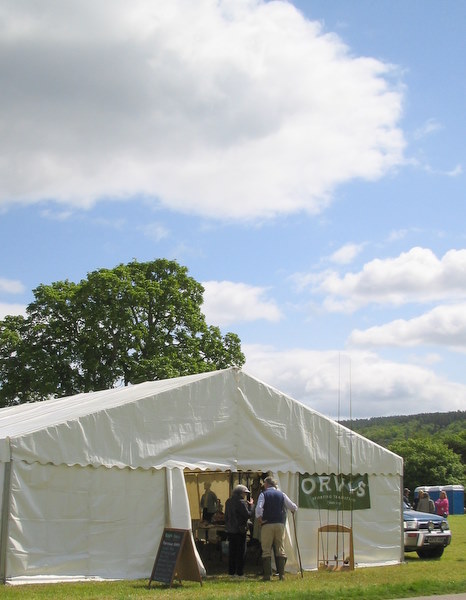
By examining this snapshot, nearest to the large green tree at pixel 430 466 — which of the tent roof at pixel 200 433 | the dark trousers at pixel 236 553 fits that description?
the tent roof at pixel 200 433

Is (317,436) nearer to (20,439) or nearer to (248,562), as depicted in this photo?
(248,562)

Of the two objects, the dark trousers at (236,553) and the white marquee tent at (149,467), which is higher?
the white marquee tent at (149,467)

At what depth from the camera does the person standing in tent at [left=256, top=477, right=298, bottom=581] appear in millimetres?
13328

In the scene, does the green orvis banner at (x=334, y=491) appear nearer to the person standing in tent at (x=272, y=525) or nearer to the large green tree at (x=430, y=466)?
the person standing in tent at (x=272, y=525)

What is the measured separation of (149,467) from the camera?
1357 centimetres

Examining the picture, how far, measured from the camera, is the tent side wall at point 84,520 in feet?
40.3

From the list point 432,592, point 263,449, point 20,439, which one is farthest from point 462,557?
point 20,439

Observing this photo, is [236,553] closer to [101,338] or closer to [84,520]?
[84,520]

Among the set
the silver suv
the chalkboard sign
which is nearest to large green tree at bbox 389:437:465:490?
the silver suv

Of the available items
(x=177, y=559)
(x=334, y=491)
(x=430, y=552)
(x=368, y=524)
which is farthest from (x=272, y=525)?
(x=430, y=552)

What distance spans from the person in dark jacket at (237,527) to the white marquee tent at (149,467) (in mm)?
641

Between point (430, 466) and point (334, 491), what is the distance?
5593cm

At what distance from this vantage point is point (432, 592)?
Answer: 11016 mm

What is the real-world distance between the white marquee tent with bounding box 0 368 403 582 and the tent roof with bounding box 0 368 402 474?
0.06 ft
